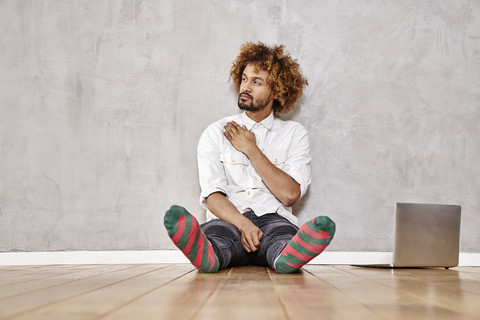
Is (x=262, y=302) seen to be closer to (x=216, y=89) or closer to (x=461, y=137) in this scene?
(x=216, y=89)

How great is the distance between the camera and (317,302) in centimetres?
97

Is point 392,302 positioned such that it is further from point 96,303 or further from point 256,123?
point 256,123

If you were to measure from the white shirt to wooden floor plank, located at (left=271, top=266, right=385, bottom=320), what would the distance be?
78 centimetres

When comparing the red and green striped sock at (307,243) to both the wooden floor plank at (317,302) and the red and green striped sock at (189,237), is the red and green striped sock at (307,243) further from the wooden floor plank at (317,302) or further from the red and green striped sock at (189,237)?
the red and green striped sock at (189,237)

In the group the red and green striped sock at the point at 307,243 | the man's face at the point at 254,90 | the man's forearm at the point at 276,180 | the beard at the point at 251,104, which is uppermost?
the man's face at the point at 254,90

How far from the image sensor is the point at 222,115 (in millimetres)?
2537

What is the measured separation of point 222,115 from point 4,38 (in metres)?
1.30

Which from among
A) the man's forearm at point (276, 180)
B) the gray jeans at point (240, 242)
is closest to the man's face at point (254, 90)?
the man's forearm at point (276, 180)

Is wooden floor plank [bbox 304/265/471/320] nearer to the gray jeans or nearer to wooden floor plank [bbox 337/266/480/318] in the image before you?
wooden floor plank [bbox 337/266/480/318]

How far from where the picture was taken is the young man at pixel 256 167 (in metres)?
1.87

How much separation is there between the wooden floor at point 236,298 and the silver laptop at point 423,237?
1.71 feet

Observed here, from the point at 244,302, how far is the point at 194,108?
5.59ft

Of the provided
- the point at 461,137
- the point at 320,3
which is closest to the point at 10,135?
the point at 320,3

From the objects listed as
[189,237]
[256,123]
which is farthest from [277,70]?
[189,237]
